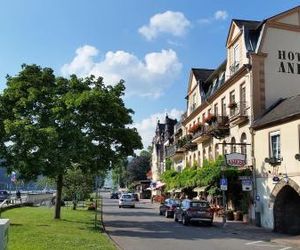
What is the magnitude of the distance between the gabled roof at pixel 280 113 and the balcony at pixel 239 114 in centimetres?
165

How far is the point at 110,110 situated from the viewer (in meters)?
29.4

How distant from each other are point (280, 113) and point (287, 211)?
19.1ft

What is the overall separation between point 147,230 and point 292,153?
897cm

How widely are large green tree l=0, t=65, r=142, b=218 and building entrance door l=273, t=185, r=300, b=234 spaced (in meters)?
9.06

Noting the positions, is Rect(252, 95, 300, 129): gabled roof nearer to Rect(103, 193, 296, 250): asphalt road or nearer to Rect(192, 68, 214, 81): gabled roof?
Rect(103, 193, 296, 250): asphalt road

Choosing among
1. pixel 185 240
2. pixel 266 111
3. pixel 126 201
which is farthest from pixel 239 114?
pixel 126 201

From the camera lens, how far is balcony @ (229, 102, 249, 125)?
35.8 m

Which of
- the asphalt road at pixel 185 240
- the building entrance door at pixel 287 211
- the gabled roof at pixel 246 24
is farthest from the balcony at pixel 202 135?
the asphalt road at pixel 185 240

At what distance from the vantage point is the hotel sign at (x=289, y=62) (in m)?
36.2

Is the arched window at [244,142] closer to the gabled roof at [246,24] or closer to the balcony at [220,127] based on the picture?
the balcony at [220,127]

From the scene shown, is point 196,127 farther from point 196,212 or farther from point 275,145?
point 275,145

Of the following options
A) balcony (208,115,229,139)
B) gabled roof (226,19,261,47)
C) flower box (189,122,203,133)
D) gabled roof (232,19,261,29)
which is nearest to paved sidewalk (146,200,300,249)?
balcony (208,115,229,139)

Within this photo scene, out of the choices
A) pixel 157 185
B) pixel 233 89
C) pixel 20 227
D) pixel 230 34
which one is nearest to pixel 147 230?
pixel 20 227

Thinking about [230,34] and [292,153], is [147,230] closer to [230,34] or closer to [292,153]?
[292,153]
